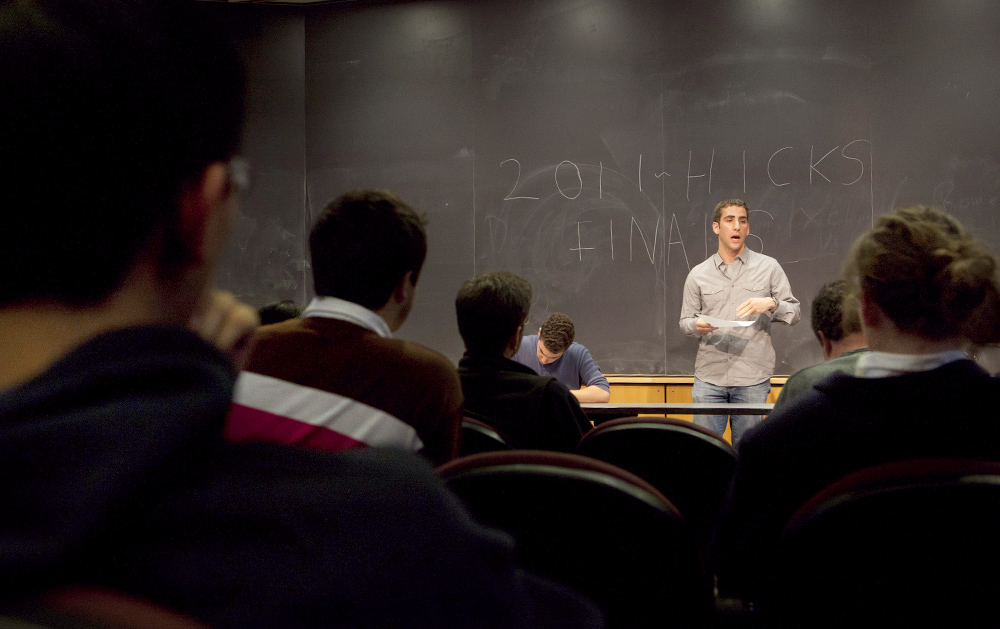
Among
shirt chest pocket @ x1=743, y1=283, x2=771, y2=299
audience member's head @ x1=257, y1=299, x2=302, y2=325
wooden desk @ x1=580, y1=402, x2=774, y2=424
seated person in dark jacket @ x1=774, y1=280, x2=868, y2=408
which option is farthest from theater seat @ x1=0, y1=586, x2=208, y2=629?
shirt chest pocket @ x1=743, y1=283, x2=771, y2=299

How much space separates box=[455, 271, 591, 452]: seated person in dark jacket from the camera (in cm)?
197

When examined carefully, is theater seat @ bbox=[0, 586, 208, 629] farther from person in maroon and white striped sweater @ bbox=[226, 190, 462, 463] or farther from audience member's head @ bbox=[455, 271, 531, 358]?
audience member's head @ bbox=[455, 271, 531, 358]

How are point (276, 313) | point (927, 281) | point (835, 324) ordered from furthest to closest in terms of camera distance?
point (276, 313)
point (835, 324)
point (927, 281)

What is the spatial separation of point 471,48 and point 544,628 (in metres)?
5.29

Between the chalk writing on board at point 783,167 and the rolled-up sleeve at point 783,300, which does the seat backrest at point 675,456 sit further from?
the chalk writing on board at point 783,167

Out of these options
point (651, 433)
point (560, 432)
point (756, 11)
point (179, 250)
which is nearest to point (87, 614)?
point (179, 250)

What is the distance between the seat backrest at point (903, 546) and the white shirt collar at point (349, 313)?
942 millimetres

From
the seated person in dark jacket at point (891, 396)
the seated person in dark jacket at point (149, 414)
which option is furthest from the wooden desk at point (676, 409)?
the seated person in dark jacket at point (149, 414)

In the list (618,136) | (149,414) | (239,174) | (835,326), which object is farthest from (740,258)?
(149,414)

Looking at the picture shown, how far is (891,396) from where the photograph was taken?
1.18m

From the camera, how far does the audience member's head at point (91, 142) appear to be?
34 centimetres

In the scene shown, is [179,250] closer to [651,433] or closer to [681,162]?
[651,433]

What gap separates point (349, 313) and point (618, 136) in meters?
3.91

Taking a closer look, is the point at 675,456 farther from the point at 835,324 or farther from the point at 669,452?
the point at 835,324
